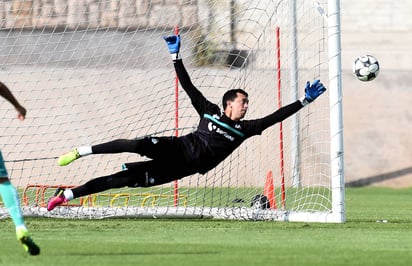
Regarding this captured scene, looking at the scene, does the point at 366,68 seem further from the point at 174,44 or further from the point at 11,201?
the point at 11,201

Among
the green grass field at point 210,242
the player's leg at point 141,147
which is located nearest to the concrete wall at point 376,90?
the green grass field at point 210,242

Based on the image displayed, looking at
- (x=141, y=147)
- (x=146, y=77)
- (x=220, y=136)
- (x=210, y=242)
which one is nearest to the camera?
(x=210, y=242)

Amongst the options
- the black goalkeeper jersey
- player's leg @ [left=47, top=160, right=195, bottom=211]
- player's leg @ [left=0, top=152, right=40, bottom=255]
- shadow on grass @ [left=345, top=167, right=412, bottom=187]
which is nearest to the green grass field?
player's leg @ [left=0, top=152, right=40, bottom=255]

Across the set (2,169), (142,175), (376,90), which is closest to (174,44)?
(142,175)

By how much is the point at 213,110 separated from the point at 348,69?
12.2 meters

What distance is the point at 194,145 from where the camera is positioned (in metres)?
11.4

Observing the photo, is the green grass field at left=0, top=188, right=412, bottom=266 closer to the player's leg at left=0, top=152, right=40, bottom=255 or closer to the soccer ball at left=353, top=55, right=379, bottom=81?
the player's leg at left=0, top=152, right=40, bottom=255

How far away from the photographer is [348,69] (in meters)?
23.4

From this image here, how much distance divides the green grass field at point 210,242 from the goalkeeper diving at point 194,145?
0.52 metres

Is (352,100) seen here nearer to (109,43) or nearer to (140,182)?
(109,43)

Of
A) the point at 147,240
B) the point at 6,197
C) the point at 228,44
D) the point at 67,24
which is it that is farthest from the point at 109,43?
the point at 6,197

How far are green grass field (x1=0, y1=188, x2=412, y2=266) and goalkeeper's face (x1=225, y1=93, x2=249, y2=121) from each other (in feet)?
3.85

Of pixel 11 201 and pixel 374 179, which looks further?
pixel 374 179

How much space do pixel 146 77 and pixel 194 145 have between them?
635cm
